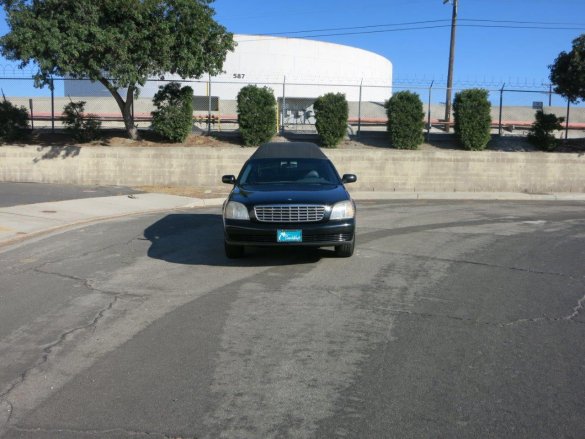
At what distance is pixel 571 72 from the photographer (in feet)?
70.4

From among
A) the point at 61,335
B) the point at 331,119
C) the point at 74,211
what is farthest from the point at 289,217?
the point at 331,119

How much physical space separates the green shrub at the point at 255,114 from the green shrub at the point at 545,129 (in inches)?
412

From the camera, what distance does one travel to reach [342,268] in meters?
8.29

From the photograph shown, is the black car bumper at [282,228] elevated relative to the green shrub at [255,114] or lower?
lower

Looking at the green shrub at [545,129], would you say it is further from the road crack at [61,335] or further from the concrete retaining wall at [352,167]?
the road crack at [61,335]

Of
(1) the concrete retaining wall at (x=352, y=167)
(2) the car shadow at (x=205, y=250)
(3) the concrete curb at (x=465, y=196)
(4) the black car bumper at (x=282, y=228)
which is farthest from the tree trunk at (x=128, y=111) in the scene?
(4) the black car bumper at (x=282, y=228)

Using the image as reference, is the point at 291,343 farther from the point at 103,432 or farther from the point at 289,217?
the point at 289,217

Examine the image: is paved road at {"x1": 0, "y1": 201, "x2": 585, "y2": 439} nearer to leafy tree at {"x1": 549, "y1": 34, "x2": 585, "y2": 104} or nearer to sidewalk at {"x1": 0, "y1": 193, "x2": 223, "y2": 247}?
sidewalk at {"x1": 0, "y1": 193, "x2": 223, "y2": 247}

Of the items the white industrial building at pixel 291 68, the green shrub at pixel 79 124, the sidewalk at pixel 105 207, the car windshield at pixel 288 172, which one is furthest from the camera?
→ the white industrial building at pixel 291 68

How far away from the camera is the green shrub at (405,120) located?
22.4 metres

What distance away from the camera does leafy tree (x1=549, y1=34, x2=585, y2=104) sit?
69.4 ft

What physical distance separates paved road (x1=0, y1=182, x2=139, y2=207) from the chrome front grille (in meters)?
8.86

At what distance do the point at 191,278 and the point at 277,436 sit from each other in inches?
170

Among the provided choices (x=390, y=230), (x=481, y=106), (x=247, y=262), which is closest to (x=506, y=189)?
(x=481, y=106)
